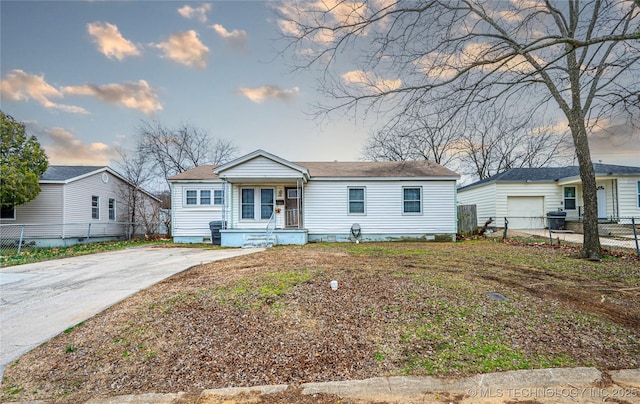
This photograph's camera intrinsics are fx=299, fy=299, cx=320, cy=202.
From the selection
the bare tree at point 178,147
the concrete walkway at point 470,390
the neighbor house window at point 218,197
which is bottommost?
the concrete walkway at point 470,390

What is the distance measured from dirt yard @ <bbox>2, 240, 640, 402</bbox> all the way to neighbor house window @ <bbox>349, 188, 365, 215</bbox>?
27.9ft

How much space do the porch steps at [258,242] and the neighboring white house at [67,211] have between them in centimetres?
902

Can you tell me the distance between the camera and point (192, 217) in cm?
1519

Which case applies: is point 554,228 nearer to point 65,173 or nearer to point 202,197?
point 202,197

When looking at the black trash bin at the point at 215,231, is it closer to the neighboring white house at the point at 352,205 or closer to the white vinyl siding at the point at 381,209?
the neighboring white house at the point at 352,205

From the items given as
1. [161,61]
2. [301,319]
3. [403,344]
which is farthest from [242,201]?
[403,344]

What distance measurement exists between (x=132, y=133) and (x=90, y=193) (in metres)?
8.92

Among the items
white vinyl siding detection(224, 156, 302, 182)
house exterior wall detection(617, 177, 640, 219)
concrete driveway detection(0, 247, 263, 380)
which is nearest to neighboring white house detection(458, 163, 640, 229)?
house exterior wall detection(617, 177, 640, 219)

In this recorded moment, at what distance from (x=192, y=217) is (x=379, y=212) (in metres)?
9.34

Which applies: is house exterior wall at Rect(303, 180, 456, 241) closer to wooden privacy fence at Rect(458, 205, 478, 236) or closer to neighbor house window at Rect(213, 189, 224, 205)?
wooden privacy fence at Rect(458, 205, 478, 236)

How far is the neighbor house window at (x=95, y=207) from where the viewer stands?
17000mm

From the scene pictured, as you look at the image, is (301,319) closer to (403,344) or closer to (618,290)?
(403,344)

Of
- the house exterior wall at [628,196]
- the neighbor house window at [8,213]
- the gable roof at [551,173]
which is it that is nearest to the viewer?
the neighbor house window at [8,213]

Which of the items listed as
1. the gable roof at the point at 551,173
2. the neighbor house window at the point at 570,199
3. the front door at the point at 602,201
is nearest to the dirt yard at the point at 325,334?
the gable roof at the point at 551,173
